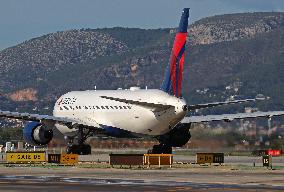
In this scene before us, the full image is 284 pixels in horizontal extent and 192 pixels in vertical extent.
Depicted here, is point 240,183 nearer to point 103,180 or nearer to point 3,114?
point 103,180

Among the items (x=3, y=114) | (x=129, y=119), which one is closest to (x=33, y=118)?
(x=3, y=114)

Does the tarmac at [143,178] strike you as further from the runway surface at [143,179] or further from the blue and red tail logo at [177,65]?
the blue and red tail logo at [177,65]

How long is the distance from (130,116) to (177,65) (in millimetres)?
7093

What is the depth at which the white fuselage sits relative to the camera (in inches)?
3543

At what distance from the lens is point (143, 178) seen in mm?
59406

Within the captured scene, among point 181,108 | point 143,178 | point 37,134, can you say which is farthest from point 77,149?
point 143,178

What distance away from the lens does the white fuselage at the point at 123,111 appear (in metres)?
90.0

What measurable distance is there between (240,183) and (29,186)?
1168 centimetres

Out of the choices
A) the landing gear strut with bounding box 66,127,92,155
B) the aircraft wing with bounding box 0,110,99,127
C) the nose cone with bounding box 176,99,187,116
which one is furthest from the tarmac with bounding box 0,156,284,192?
the landing gear strut with bounding box 66,127,92,155

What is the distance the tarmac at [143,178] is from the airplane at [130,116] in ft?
43.6

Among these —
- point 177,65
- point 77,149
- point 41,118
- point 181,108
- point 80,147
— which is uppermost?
point 177,65

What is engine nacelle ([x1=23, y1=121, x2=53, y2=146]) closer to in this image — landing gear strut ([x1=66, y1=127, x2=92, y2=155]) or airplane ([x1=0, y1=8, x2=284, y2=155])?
airplane ([x1=0, y1=8, x2=284, y2=155])

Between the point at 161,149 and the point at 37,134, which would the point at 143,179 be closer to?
the point at 37,134

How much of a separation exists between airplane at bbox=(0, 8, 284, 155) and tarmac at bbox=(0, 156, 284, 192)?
13274 mm
